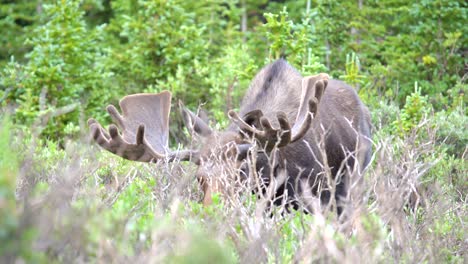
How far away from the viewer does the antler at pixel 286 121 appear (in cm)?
722

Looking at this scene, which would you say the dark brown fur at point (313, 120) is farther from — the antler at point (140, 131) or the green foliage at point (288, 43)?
the green foliage at point (288, 43)

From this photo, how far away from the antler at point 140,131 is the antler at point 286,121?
0.54m

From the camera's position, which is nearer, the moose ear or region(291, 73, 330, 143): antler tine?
region(291, 73, 330, 143): antler tine

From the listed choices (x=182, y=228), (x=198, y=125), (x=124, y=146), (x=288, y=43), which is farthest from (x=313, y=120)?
(x=288, y=43)

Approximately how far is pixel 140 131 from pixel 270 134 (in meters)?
1.10

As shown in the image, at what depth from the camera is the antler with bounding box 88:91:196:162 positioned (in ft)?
25.2

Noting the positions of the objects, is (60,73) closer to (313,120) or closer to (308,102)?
(313,120)

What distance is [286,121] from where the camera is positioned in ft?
23.8

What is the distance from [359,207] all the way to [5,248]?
2.33 m

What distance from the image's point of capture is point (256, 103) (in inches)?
328

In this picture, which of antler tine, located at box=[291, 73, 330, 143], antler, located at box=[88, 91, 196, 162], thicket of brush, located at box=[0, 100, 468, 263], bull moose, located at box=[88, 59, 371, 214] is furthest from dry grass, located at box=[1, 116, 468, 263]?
antler tine, located at box=[291, 73, 330, 143]

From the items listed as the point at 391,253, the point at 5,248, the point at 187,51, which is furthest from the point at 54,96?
the point at 5,248

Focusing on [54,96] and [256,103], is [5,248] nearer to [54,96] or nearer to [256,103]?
[256,103]

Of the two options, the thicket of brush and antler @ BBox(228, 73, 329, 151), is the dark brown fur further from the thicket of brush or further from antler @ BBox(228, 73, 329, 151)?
the thicket of brush
